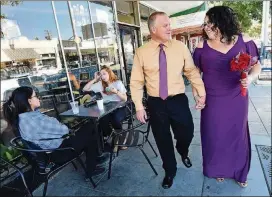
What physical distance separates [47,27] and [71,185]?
2.71 metres

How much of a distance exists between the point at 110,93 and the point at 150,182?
1.60 m

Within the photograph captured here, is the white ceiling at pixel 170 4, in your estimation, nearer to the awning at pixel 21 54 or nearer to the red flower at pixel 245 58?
the awning at pixel 21 54

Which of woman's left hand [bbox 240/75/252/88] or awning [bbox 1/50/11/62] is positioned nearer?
woman's left hand [bbox 240/75/252/88]

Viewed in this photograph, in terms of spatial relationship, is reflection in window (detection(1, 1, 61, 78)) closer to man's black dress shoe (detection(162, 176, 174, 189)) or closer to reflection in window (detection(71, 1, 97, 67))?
reflection in window (detection(71, 1, 97, 67))

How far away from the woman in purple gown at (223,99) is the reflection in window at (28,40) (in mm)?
2724

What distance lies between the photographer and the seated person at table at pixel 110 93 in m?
3.30

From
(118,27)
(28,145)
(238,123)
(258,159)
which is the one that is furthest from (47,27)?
(258,159)

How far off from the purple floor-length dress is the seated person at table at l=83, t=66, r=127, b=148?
141cm

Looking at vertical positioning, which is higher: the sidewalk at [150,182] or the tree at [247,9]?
the tree at [247,9]

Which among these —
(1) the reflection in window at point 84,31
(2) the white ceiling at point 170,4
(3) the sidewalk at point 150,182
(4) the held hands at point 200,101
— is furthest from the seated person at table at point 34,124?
(2) the white ceiling at point 170,4

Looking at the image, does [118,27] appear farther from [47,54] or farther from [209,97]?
[209,97]

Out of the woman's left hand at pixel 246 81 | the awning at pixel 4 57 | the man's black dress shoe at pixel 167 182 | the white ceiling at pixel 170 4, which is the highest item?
the white ceiling at pixel 170 4

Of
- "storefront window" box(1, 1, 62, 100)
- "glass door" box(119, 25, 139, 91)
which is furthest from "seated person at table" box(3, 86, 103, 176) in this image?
"glass door" box(119, 25, 139, 91)

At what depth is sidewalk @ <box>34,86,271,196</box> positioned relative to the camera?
2.23m
